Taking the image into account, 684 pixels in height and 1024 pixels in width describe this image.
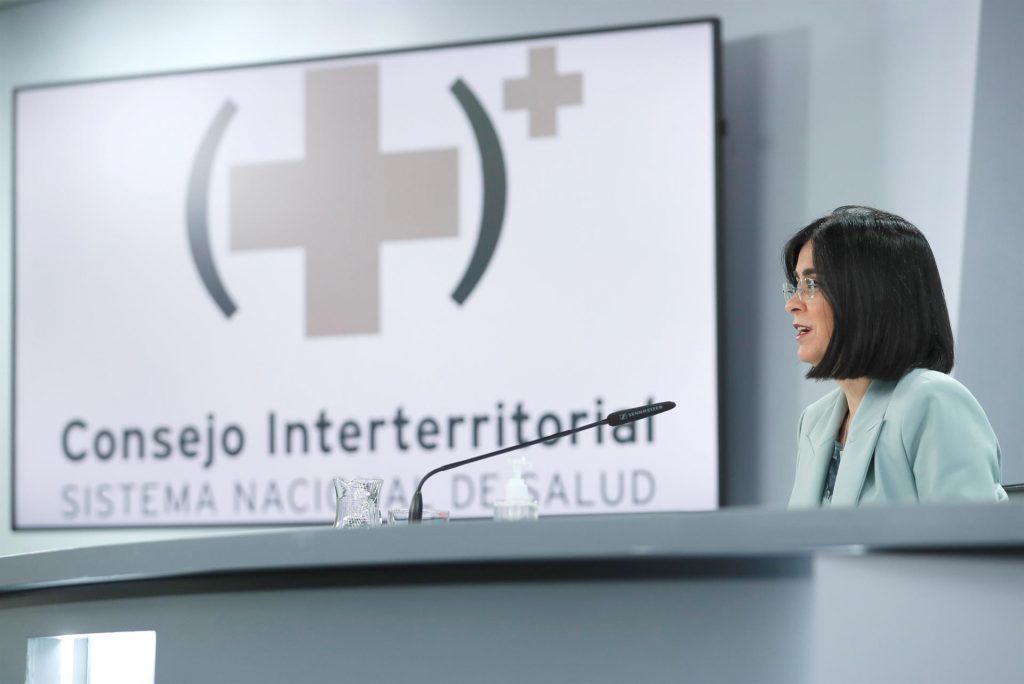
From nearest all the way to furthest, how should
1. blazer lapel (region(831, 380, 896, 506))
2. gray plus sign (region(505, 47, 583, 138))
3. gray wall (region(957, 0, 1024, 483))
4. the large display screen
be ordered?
1. blazer lapel (region(831, 380, 896, 506))
2. gray wall (region(957, 0, 1024, 483))
3. the large display screen
4. gray plus sign (region(505, 47, 583, 138))

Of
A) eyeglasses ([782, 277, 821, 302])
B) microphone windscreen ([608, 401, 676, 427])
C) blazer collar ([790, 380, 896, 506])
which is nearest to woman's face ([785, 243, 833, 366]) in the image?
eyeglasses ([782, 277, 821, 302])

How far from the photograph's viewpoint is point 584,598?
121cm

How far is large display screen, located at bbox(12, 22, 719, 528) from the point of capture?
11.3ft

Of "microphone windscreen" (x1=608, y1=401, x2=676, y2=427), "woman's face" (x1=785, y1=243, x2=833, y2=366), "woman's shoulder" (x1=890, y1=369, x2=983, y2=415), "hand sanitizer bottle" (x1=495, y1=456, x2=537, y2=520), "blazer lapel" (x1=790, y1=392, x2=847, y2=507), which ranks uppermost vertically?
"woman's face" (x1=785, y1=243, x2=833, y2=366)

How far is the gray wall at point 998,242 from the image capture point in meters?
2.79

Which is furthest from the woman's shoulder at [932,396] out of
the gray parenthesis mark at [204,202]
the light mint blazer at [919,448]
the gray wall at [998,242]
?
the gray parenthesis mark at [204,202]

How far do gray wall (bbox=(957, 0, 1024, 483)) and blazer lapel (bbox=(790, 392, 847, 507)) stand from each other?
2.70 ft

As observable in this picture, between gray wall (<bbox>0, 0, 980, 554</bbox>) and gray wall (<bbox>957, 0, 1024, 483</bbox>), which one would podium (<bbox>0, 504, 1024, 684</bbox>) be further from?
gray wall (<bbox>0, 0, 980, 554</bbox>)

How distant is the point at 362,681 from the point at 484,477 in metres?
2.26

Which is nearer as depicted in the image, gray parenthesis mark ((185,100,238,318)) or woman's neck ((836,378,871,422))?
woman's neck ((836,378,871,422))

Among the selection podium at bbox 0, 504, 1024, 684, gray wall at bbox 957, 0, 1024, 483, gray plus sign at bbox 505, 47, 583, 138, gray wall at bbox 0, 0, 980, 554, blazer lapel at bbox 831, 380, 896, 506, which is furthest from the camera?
gray plus sign at bbox 505, 47, 583, 138

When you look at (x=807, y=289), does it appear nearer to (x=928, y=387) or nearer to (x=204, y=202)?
(x=928, y=387)

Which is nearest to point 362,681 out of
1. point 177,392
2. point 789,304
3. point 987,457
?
point 987,457

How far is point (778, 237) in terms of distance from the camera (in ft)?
11.3
